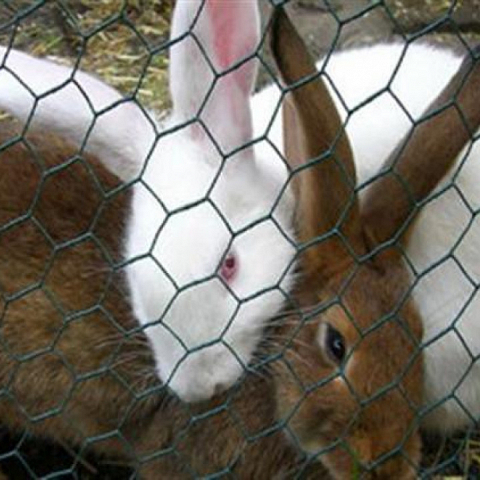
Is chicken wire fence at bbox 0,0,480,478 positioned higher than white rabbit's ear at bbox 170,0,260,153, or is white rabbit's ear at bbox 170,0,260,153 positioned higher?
white rabbit's ear at bbox 170,0,260,153

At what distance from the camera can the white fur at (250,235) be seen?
2.29 m

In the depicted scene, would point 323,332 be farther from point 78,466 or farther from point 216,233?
point 78,466

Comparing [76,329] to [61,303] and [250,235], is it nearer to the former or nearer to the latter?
[61,303]

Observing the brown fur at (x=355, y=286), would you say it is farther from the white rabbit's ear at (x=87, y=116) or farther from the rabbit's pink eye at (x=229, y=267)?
the white rabbit's ear at (x=87, y=116)

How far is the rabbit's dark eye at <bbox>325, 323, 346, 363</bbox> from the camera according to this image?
2295 mm

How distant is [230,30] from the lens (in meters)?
2.33

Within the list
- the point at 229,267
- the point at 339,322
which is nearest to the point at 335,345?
the point at 339,322

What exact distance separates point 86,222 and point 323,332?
563 mm

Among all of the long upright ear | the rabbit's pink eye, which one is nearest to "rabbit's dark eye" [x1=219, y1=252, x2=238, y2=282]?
the rabbit's pink eye

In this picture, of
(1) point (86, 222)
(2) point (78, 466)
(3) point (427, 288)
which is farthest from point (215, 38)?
(2) point (78, 466)

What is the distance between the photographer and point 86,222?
2621 millimetres

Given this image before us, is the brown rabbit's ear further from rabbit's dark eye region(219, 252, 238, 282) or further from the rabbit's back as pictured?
the rabbit's back

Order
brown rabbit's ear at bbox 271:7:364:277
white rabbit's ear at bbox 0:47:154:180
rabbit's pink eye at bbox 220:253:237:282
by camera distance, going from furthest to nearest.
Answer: white rabbit's ear at bbox 0:47:154:180
rabbit's pink eye at bbox 220:253:237:282
brown rabbit's ear at bbox 271:7:364:277

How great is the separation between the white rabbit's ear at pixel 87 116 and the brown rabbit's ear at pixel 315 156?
1.07 ft
